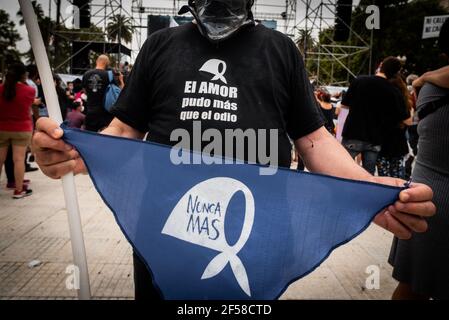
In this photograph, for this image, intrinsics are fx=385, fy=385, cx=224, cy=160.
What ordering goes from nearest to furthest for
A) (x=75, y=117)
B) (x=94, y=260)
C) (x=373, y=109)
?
(x=94, y=260) < (x=373, y=109) < (x=75, y=117)

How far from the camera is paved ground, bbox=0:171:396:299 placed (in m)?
2.80

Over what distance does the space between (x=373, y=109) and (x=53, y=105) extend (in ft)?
12.0

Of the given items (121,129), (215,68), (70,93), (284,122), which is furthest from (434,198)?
(70,93)

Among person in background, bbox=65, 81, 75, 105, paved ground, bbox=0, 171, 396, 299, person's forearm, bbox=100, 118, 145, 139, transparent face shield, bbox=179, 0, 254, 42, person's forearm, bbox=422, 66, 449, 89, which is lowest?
paved ground, bbox=0, 171, 396, 299

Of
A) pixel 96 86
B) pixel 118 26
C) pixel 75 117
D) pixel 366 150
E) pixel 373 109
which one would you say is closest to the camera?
pixel 373 109

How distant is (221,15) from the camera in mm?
1470

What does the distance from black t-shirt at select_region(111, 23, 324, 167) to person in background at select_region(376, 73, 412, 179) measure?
312cm

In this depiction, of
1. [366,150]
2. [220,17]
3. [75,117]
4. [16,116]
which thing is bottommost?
[75,117]

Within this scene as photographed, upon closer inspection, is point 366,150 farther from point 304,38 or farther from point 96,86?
point 304,38

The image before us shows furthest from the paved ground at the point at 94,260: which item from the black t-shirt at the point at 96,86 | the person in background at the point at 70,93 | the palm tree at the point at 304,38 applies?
the palm tree at the point at 304,38

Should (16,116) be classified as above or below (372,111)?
below

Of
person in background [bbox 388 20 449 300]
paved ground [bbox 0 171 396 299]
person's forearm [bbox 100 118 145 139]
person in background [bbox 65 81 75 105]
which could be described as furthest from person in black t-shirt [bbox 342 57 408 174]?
person in background [bbox 65 81 75 105]

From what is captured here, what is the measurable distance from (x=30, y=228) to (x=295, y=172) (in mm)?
3537

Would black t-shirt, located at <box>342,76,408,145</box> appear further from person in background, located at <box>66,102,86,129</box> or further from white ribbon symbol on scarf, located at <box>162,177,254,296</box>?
person in background, located at <box>66,102,86,129</box>
